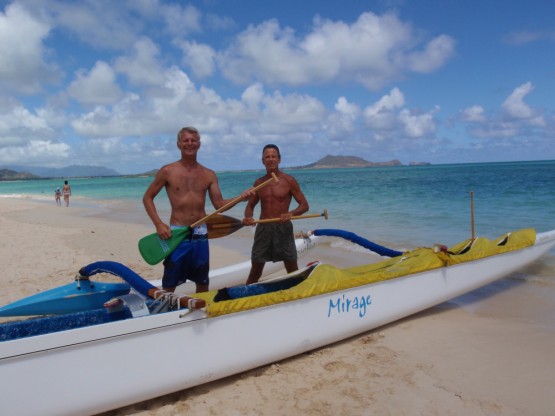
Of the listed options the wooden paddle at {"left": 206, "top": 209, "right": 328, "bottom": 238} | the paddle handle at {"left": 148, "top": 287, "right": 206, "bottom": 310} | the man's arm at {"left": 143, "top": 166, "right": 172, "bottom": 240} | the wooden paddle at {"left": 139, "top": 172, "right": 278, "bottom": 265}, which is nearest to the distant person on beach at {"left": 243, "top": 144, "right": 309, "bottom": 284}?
the wooden paddle at {"left": 206, "top": 209, "right": 328, "bottom": 238}

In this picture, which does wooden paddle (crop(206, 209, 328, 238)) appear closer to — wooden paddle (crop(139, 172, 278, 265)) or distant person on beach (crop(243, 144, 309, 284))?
distant person on beach (crop(243, 144, 309, 284))

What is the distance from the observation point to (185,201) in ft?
11.7

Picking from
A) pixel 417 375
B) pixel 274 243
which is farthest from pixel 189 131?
pixel 417 375

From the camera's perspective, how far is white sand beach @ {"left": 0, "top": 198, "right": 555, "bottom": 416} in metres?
2.89

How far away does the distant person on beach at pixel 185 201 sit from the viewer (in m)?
3.54

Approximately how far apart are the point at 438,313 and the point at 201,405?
2.90 metres

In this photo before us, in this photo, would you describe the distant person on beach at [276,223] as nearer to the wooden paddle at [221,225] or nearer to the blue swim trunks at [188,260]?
the wooden paddle at [221,225]

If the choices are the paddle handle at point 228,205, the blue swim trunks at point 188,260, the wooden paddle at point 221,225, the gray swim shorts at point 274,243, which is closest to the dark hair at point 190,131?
the paddle handle at point 228,205

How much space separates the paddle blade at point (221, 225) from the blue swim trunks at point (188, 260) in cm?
73

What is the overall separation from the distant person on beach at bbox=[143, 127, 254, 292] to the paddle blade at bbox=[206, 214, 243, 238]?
73 cm

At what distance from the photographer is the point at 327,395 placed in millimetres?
3020

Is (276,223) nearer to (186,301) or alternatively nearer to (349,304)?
(349,304)

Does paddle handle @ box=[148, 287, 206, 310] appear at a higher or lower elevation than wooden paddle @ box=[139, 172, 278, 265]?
lower

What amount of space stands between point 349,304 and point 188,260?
1.48m
